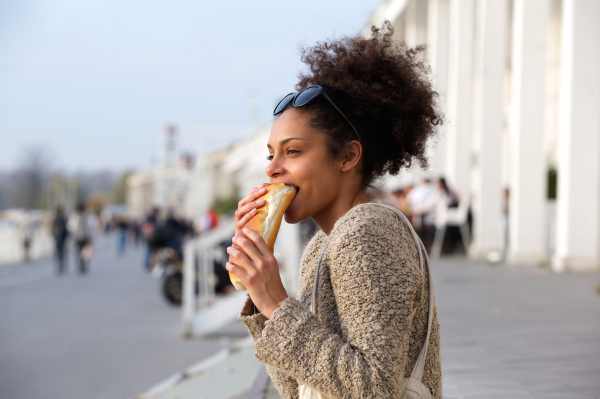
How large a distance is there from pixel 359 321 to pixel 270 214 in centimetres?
39

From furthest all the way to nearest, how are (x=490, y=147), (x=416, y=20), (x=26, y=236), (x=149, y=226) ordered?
1. (x=26, y=236)
2. (x=416, y=20)
3. (x=149, y=226)
4. (x=490, y=147)

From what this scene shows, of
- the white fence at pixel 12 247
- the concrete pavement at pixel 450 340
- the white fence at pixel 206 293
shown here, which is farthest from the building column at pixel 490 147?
the white fence at pixel 12 247

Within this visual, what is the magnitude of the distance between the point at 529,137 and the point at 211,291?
5785 mm

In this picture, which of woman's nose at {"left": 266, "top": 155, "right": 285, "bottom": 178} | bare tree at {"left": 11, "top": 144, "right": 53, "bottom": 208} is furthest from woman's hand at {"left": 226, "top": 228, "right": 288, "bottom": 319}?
bare tree at {"left": 11, "top": 144, "right": 53, "bottom": 208}

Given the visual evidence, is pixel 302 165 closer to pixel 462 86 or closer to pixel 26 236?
pixel 462 86

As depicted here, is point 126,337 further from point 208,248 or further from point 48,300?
point 48,300

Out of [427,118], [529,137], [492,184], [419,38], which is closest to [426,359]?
[427,118]

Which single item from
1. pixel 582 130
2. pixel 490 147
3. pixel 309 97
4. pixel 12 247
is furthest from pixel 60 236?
pixel 309 97

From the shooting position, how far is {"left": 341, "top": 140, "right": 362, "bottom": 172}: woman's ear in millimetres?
1648

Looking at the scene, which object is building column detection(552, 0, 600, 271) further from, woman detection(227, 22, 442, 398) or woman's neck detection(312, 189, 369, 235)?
woman's neck detection(312, 189, 369, 235)

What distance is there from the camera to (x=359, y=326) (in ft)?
4.47

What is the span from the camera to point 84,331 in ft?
29.2

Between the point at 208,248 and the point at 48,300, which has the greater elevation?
the point at 208,248

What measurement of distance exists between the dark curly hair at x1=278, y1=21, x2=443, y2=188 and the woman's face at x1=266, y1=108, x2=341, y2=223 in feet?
0.09
